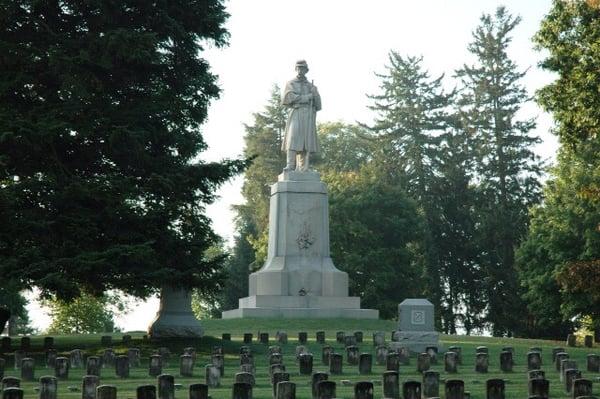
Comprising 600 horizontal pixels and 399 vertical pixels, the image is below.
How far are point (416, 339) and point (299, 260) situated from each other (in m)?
14.6

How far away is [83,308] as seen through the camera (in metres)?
65.8

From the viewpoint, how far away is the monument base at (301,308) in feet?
121

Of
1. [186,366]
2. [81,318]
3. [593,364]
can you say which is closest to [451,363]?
[593,364]

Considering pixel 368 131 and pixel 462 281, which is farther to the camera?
pixel 368 131

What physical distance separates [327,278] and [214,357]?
19.4 metres

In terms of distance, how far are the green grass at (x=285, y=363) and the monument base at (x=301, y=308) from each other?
179cm

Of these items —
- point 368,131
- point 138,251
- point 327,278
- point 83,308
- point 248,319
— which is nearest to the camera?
point 138,251

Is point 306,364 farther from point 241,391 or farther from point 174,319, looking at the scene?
point 174,319

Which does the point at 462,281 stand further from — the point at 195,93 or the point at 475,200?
the point at 195,93

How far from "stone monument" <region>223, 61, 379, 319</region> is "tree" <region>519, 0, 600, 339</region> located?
25.1ft

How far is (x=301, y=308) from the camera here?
37.4 meters

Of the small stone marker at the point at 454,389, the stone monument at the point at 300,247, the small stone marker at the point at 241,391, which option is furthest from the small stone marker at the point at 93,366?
the stone monument at the point at 300,247

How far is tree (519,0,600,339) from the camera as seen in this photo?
31016 mm

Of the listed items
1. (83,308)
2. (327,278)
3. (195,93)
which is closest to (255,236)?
(83,308)
